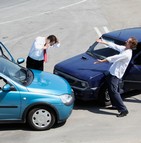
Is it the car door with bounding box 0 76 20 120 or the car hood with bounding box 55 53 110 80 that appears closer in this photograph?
the car door with bounding box 0 76 20 120

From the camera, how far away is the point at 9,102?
8930 millimetres

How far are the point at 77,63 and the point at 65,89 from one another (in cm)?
178

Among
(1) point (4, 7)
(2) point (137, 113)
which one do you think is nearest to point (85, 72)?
(2) point (137, 113)

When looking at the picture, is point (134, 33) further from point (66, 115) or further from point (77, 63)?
point (66, 115)

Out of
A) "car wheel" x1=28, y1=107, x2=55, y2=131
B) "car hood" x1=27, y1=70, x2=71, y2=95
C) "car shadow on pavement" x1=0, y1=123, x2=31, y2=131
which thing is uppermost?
"car hood" x1=27, y1=70, x2=71, y2=95

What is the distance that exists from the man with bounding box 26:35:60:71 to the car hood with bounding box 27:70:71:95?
1.10 metres

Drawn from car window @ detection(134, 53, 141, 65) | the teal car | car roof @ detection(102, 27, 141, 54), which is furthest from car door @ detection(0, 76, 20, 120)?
car roof @ detection(102, 27, 141, 54)

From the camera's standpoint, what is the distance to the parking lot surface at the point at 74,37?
9.06 metres

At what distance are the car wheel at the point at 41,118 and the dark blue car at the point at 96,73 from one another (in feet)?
4.66

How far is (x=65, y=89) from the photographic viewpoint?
9.54 metres

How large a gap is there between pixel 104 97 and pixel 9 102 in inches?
103

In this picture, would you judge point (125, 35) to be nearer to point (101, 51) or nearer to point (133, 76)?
point (101, 51)

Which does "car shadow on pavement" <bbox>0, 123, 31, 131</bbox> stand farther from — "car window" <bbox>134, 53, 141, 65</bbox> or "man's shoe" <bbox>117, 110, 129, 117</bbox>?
"car window" <bbox>134, 53, 141, 65</bbox>

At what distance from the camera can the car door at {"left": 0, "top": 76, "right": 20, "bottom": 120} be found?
29.2 feet
